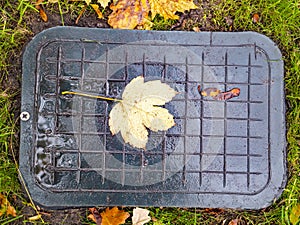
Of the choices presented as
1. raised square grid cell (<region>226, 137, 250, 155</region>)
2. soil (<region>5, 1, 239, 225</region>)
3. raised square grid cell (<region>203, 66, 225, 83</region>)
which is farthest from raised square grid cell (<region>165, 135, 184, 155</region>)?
soil (<region>5, 1, 239, 225</region>)

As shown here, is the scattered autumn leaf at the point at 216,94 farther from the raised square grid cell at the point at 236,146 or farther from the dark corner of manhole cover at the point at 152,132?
the raised square grid cell at the point at 236,146

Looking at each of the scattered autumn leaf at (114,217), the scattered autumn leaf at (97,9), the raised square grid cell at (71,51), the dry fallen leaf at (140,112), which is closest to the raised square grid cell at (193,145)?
the dry fallen leaf at (140,112)

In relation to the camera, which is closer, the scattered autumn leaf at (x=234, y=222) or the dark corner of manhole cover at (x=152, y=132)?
the dark corner of manhole cover at (x=152, y=132)

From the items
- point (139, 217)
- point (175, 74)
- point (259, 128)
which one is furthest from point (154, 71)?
point (139, 217)

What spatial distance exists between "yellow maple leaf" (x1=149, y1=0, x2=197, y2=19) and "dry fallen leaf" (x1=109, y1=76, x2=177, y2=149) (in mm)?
381

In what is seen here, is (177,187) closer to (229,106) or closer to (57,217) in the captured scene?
(229,106)

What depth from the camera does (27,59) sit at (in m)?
2.10

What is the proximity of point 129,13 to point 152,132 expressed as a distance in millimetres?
661

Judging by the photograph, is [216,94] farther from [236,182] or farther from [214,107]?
[236,182]

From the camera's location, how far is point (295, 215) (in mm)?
2166

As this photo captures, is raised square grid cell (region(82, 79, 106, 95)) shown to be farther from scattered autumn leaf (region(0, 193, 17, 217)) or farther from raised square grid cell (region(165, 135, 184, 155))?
scattered autumn leaf (region(0, 193, 17, 217))

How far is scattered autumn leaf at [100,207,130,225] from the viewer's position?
2.12 metres

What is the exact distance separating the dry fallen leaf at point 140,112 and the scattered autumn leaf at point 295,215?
2.70 ft

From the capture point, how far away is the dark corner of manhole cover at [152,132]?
2061 mm
